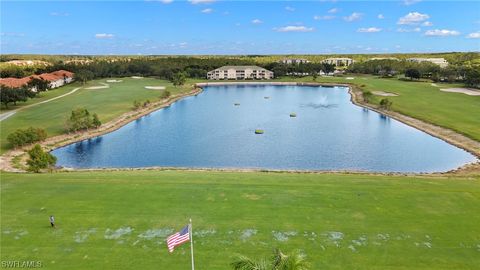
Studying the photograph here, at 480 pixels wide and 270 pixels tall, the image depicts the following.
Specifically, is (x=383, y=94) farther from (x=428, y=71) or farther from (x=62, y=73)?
(x=62, y=73)

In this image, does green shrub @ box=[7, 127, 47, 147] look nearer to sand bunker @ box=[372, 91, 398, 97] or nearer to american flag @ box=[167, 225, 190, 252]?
american flag @ box=[167, 225, 190, 252]

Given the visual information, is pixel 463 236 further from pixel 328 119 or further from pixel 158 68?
pixel 158 68

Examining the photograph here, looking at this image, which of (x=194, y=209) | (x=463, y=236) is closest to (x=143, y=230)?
(x=194, y=209)

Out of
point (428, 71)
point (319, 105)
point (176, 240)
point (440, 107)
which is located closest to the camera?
point (176, 240)

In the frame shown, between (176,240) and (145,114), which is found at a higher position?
(176,240)

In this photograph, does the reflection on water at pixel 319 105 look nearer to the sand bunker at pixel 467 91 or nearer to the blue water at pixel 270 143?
the blue water at pixel 270 143

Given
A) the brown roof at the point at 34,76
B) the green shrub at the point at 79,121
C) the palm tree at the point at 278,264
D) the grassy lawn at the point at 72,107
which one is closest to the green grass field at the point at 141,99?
the grassy lawn at the point at 72,107

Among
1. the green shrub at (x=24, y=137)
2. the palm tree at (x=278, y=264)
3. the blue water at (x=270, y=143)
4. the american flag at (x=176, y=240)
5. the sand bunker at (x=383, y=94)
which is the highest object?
the sand bunker at (x=383, y=94)

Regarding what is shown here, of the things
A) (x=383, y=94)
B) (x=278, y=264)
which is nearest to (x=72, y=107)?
(x=278, y=264)
